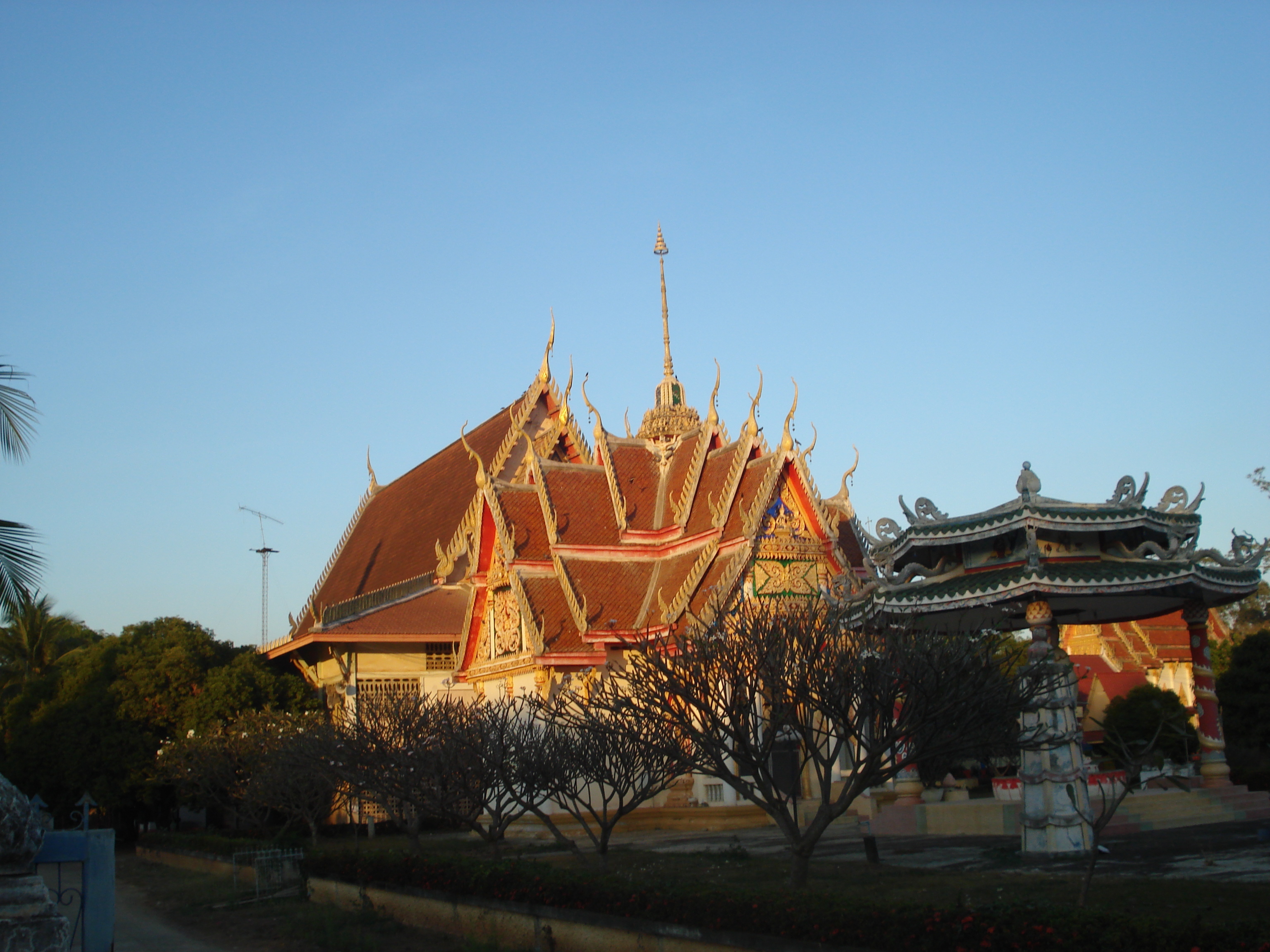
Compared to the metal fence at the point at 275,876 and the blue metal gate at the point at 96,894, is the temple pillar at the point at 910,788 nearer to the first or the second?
the metal fence at the point at 275,876

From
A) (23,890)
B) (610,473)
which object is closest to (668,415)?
(610,473)

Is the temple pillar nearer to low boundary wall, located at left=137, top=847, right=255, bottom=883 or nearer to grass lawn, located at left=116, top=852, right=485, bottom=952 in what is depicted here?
grass lawn, located at left=116, top=852, right=485, bottom=952

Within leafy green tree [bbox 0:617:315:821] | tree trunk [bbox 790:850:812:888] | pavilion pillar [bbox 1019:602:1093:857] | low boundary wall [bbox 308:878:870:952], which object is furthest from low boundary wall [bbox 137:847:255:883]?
pavilion pillar [bbox 1019:602:1093:857]

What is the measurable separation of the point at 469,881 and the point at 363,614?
51.5 ft

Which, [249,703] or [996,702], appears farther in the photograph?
[249,703]

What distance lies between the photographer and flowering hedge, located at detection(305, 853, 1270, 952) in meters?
6.26

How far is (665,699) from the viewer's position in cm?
1052

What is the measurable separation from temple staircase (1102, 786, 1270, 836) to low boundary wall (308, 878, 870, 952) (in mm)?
7597

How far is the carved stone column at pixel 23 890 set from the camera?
3703mm

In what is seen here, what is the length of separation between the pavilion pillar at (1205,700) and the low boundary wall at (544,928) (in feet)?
32.0

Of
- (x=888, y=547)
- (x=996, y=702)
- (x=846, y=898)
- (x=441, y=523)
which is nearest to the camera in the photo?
(x=846, y=898)

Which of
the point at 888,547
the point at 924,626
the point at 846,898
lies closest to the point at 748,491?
the point at 888,547

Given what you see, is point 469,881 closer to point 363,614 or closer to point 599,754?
point 599,754

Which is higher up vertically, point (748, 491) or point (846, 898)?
point (748, 491)
